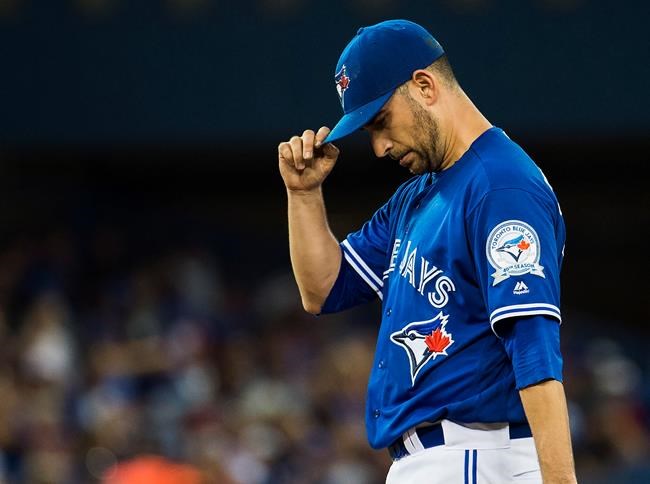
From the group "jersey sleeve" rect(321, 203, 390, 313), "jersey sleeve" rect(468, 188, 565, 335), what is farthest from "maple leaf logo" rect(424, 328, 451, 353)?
"jersey sleeve" rect(321, 203, 390, 313)

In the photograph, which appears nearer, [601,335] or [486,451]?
[486,451]

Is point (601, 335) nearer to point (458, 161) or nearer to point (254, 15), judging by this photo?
point (254, 15)

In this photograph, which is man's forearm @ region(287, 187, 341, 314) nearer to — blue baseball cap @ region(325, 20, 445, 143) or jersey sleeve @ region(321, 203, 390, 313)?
jersey sleeve @ region(321, 203, 390, 313)

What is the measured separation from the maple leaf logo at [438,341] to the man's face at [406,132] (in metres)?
0.35

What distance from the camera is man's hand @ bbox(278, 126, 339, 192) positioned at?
265cm

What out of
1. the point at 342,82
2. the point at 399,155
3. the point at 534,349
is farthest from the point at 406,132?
Answer: the point at 534,349

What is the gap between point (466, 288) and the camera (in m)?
2.25

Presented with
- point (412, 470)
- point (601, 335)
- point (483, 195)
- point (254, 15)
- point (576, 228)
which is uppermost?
point (254, 15)

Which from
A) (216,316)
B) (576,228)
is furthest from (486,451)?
(576,228)

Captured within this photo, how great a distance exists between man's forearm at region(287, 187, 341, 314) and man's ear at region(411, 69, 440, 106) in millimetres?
476

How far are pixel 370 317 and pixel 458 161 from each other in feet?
20.6

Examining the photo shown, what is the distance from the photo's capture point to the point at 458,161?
2.34 meters

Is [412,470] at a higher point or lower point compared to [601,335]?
lower

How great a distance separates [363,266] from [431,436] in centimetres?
53
